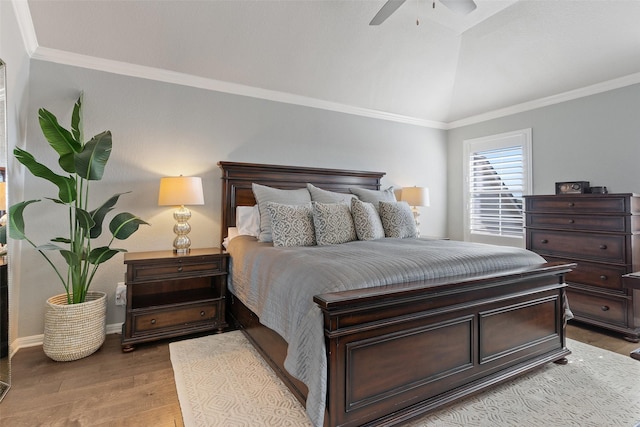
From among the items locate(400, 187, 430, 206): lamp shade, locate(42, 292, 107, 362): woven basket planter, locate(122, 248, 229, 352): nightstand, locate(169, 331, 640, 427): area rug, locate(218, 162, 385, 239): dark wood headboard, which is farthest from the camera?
locate(400, 187, 430, 206): lamp shade

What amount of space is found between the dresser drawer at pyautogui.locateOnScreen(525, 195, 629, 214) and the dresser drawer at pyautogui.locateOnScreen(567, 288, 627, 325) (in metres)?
0.80

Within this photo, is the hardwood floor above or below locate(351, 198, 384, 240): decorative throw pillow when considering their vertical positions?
below

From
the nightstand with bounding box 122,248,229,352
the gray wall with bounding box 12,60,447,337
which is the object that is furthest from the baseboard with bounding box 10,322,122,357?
the nightstand with bounding box 122,248,229,352

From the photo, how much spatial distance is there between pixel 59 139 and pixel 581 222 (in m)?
4.58

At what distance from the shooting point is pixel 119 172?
3.00 m

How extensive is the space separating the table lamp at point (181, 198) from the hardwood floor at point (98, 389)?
901 millimetres

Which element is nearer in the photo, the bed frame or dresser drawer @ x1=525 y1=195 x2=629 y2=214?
the bed frame

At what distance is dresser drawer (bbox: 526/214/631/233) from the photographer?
9.36 feet

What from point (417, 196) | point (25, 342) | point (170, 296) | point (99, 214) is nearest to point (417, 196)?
point (417, 196)

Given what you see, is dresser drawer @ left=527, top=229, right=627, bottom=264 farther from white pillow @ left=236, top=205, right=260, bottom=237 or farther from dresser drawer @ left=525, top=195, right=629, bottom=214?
white pillow @ left=236, top=205, right=260, bottom=237

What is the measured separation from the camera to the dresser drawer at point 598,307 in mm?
2817

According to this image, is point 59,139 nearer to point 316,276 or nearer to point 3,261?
point 3,261

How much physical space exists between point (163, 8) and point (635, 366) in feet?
14.9

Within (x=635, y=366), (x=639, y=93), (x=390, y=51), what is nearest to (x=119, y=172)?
(x=390, y=51)
